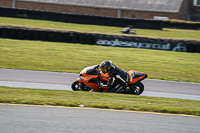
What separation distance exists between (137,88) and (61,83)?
3.01 meters

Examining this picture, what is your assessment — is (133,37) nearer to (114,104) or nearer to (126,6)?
(114,104)

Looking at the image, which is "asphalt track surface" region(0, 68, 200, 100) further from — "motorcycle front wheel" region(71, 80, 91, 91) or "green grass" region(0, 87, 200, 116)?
"green grass" region(0, 87, 200, 116)

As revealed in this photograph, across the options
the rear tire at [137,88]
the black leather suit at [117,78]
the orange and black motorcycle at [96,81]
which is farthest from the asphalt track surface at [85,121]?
the rear tire at [137,88]

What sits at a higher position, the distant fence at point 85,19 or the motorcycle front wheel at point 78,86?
the distant fence at point 85,19

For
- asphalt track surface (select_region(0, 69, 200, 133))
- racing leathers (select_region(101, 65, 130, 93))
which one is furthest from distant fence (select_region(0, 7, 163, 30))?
asphalt track surface (select_region(0, 69, 200, 133))

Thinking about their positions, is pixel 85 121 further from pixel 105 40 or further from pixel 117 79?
pixel 105 40

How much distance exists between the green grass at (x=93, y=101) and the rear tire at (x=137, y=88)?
0.98 metres

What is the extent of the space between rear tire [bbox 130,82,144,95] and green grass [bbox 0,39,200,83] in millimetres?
3734

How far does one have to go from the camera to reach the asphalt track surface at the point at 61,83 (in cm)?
1079

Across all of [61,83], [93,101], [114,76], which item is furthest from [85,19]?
[93,101]

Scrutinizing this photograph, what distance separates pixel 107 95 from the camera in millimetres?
9391

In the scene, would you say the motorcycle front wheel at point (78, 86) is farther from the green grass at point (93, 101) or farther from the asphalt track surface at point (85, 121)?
the asphalt track surface at point (85, 121)

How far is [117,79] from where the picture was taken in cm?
992

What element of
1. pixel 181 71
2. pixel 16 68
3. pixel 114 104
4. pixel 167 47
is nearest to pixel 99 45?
pixel 167 47
